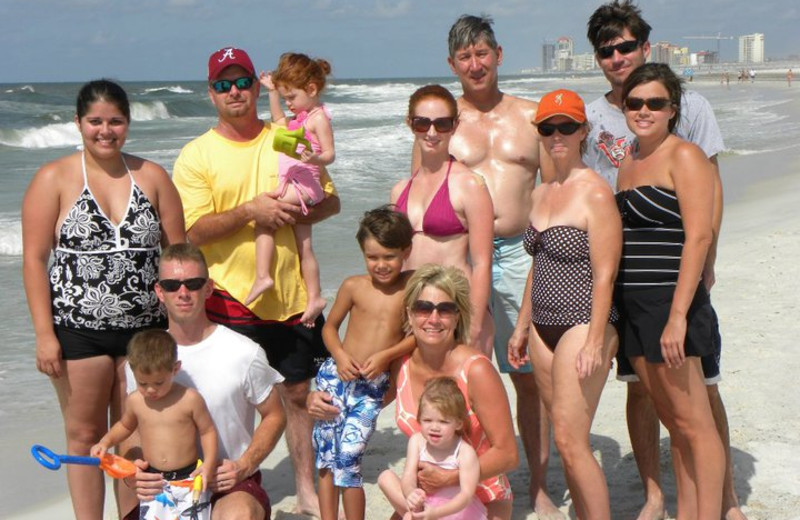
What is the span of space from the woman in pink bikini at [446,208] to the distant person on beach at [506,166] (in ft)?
2.07

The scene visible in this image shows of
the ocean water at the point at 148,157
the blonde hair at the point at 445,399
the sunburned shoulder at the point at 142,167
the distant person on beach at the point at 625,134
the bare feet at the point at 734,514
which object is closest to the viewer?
the blonde hair at the point at 445,399

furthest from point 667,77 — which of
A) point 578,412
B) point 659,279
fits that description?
point 578,412

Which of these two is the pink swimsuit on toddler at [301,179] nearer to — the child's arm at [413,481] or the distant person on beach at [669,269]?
the child's arm at [413,481]

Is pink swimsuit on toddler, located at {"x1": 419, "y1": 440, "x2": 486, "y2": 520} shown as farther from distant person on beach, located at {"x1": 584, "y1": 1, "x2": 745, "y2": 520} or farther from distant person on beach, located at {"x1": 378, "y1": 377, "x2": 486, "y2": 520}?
distant person on beach, located at {"x1": 584, "y1": 1, "x2": 745, "y2": 520}

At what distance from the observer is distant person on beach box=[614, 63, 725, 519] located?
3387mm

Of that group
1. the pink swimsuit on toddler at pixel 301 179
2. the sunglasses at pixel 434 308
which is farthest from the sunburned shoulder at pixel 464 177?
the pink swimsuit on toddler at pixel 301 179

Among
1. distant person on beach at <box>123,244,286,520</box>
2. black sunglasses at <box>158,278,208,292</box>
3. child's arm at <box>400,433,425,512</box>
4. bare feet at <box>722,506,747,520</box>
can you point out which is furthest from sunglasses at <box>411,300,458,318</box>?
bare feet at <box>722,506,747,520</box>

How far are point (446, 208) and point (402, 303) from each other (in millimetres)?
438

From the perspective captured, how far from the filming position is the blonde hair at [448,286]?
357cm

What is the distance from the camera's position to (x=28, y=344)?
7.24m

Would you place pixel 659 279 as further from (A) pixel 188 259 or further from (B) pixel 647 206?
(A) pixel 188 259

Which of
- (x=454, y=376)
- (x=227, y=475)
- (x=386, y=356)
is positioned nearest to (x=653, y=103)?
(x=454, y=376)

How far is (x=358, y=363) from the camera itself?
3.90 meters

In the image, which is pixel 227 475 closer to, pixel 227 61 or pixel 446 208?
pixel 446 208
